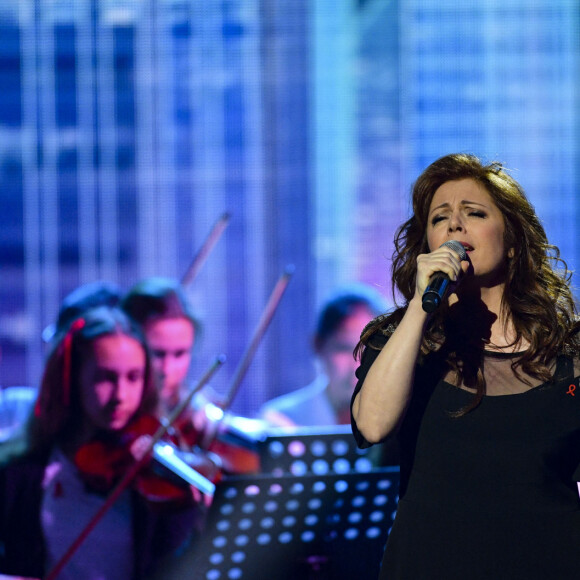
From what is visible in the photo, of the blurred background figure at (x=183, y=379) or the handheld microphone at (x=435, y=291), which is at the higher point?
the handheld microphone at (x=435, y=291)

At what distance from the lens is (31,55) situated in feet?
9.86

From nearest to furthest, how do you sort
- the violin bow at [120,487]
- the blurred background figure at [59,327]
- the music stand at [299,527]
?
1. the music stand at [299,527]
2. the violin bow at [120,487]
3. the blurred background figure at [59,327]

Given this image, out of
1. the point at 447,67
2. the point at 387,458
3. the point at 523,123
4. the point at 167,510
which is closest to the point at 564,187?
the point at 523,123

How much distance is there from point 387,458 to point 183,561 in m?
0.59

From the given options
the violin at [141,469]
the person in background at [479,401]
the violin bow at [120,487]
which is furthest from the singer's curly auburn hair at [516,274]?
the violin at [141,469]

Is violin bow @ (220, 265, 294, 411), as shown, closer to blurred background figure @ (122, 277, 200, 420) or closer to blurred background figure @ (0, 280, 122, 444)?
blurred background figure @ (122, 277, 200, 420)

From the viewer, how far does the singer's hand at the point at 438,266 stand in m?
1.02

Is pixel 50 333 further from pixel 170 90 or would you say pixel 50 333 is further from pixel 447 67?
pixel 447 67

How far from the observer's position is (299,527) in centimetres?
165

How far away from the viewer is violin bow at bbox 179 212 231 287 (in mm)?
3002

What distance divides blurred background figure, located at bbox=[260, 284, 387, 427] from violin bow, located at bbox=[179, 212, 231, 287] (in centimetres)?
45

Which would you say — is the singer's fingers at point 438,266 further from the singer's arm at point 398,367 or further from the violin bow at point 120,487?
the violin bow at point 120,487

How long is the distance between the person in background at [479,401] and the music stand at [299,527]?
552 millimetres

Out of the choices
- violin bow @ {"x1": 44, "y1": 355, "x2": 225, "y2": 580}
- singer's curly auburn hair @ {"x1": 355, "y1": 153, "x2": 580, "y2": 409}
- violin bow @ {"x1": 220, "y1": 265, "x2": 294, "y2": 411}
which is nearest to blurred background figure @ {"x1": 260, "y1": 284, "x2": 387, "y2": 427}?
violin bow @ {"x1": 220, "y1": 265, "x2": 294, "y2": 411}
